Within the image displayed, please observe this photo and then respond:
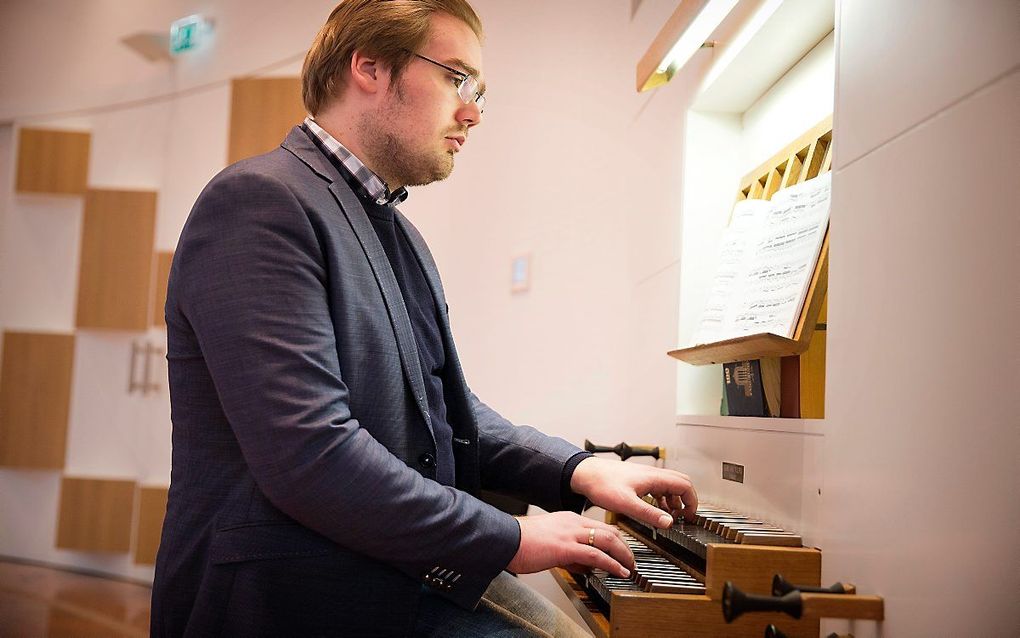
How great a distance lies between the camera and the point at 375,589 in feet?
4.36

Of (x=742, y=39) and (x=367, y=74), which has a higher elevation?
(x=742, y=39)

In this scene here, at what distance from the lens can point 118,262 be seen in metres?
5.16

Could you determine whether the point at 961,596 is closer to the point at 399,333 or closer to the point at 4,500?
the point at 399,333

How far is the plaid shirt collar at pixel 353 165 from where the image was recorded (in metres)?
1.59

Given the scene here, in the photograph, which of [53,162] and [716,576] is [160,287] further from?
[716,576]

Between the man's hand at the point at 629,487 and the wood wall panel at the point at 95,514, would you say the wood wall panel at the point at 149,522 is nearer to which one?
the wood wall panel at the point at 95,514

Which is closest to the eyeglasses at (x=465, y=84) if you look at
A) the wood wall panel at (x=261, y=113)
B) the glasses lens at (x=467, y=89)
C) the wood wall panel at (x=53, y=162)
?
the glasses lens at (x=467, y=89)

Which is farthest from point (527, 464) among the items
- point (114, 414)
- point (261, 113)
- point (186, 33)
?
point (186, 33)

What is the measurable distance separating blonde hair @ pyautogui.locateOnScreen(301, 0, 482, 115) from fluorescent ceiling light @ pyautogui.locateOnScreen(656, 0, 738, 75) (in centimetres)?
70

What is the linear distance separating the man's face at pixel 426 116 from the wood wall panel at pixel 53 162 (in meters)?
4.32

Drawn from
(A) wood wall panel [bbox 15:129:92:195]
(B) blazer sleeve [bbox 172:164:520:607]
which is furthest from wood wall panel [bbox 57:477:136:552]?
(B) blazer sleeve [bbox 172:164:520:607]

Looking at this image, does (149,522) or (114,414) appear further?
(114,414)

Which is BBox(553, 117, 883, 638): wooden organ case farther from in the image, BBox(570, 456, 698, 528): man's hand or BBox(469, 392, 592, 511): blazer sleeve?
BBox(469, 392, 592, 511): blazer sleeve

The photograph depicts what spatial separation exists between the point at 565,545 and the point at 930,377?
57cm
